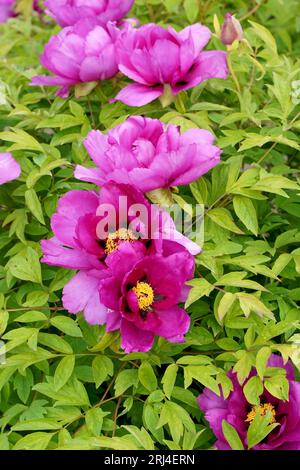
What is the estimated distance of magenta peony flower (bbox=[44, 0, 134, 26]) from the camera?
139 centimetres

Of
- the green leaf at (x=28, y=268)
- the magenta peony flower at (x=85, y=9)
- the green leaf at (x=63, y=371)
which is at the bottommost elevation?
the green leaf at (x=63, y=371)

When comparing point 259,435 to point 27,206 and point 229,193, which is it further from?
point 27,206

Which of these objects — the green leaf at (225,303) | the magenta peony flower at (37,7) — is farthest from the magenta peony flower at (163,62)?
the magenta peony flower at (37,7)

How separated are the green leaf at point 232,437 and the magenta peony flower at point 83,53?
0.65 meters

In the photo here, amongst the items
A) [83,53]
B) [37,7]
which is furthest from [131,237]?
[37,7]

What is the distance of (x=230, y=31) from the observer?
1295 millimetres

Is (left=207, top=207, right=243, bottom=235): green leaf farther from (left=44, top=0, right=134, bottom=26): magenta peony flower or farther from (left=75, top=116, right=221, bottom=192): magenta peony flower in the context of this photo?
(left=44, top=0, right=134, bottom=26): magenta peony flower

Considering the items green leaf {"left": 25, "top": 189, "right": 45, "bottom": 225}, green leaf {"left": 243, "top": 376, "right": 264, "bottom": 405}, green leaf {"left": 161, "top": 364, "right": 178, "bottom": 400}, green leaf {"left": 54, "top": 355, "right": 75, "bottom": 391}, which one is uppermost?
green leaf {"left": 25, "top": 189, "right": 45, "bottom": 225}

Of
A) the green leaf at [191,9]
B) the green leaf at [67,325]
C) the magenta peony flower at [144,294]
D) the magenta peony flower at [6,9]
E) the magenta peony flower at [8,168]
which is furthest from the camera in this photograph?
the magenta peony flower at [6,9]

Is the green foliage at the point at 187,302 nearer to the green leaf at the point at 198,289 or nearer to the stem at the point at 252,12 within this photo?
the green leaf at the point at 198,289

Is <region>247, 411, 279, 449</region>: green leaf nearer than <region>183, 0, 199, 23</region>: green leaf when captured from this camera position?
Yes

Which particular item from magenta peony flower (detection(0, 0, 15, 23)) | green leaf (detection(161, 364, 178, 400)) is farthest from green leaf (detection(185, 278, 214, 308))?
magenta peony flower (detection(0, 0, 15, 23))

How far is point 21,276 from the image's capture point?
116 centimetres

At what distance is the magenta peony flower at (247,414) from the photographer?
1.06 metres
